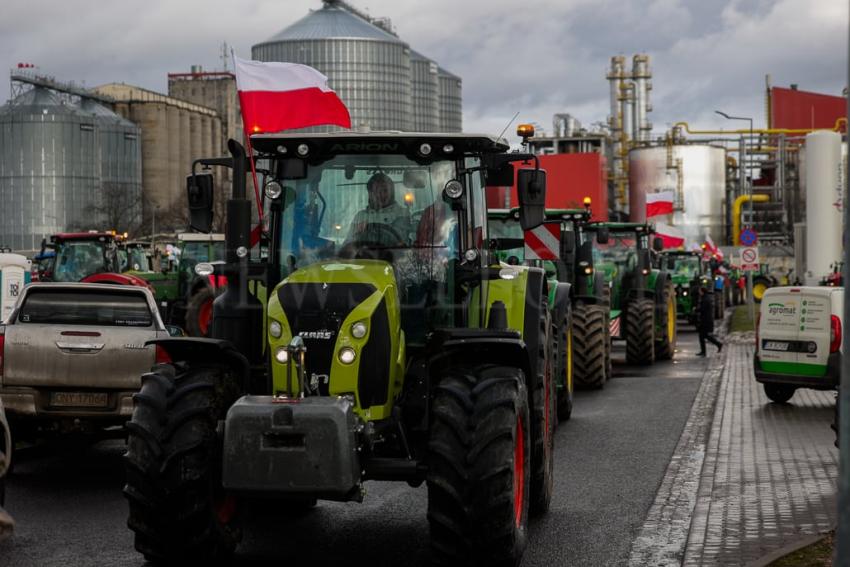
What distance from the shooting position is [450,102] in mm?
171875

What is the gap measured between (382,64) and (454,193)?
131967mm

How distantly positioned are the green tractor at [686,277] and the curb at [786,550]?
99.3 ft

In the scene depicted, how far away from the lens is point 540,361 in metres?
10.6

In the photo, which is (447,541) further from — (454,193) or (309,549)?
(454,193)

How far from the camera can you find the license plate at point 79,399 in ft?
38.5

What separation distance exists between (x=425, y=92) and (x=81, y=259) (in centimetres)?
12778

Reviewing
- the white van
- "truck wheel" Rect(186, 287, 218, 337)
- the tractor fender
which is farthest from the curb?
"truck wheel" Rect(186, 287, 218, 337)

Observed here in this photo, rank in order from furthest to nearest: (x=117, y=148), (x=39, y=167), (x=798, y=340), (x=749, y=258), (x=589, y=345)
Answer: (x=117, y=148) → (x=39, y=167) → (x=749, y=258) → (x=589, y=345) → (x=798, y=340)

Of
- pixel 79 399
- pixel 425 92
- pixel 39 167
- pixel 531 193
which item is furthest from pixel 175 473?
pixel 425 92

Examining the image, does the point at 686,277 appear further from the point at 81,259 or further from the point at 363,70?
the point at 363,70

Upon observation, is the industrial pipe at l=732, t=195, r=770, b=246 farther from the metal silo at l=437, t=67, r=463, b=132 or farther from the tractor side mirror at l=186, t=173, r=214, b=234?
the metal silo at l=437, t=67, r=463, b=132

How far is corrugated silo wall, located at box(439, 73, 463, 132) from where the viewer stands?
168625mm

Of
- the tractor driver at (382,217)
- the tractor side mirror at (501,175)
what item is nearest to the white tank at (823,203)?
the tractor side mirror at (501,175)

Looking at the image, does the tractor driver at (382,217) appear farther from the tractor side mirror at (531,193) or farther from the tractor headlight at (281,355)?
the tractor headlight at (281,355)
